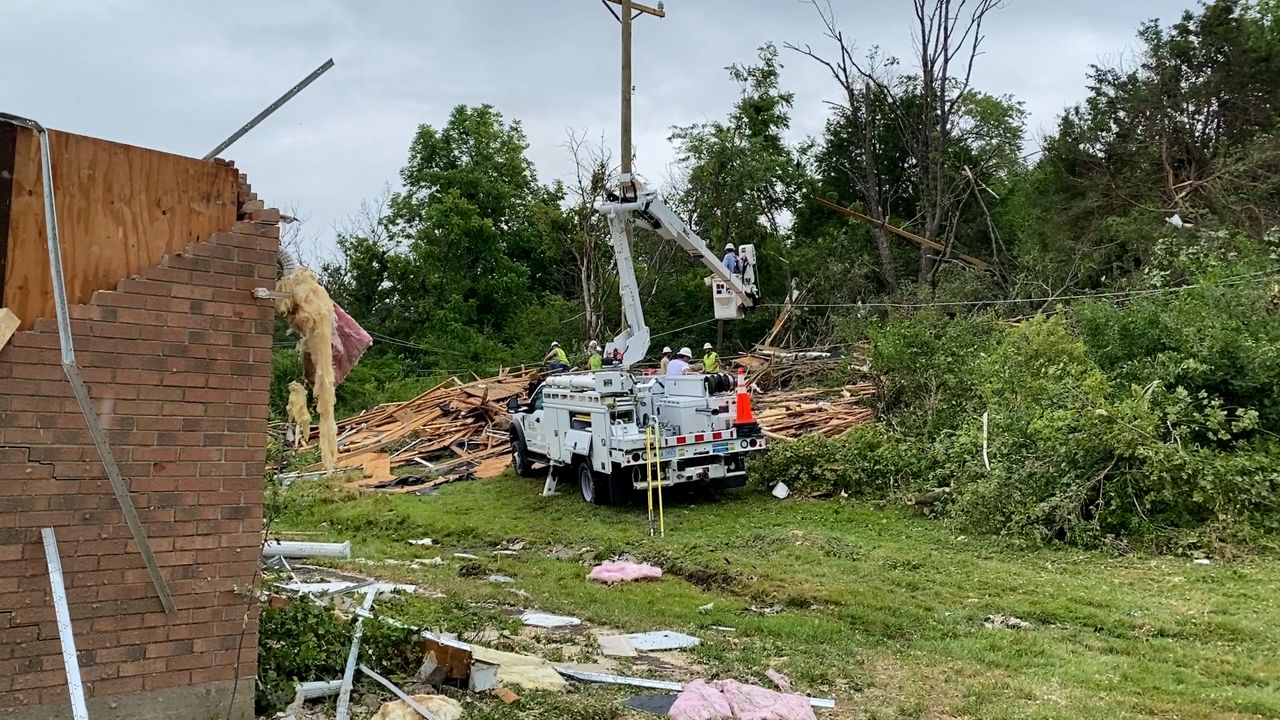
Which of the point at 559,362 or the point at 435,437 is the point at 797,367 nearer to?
the point at 559,362

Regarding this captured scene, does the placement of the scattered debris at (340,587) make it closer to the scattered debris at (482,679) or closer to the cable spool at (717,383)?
the scattered debris at (482,679)

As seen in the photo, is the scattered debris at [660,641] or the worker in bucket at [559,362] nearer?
the scattered debris at [660,641]

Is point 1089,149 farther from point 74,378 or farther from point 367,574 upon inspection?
point 74,378

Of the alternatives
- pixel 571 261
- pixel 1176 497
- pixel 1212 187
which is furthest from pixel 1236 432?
pixel 571 261

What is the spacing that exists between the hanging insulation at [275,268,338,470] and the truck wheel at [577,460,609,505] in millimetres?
8434

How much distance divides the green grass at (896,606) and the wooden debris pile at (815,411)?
12.4 feet

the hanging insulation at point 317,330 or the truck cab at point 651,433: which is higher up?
the hanging insulation at point 317,330

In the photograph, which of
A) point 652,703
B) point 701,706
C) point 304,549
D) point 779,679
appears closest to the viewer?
point 701,706

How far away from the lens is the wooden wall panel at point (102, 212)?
410 centimetres

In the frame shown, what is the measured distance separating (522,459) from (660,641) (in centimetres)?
1007

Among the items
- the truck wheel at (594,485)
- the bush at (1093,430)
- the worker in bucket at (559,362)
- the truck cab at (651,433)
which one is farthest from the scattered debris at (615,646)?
the worker in bucket at (559,362)

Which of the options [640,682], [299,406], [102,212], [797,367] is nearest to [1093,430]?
[640,682]

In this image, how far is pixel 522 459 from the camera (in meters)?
16.4

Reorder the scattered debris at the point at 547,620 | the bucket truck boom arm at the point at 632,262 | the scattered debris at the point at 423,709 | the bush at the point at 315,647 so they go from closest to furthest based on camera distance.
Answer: the scattered debris at the point at 423,709 → the bush at the point at 315,647 → the scattered debris at the point at 547,620 → the bucket truck boom arm at the point at 632,262
